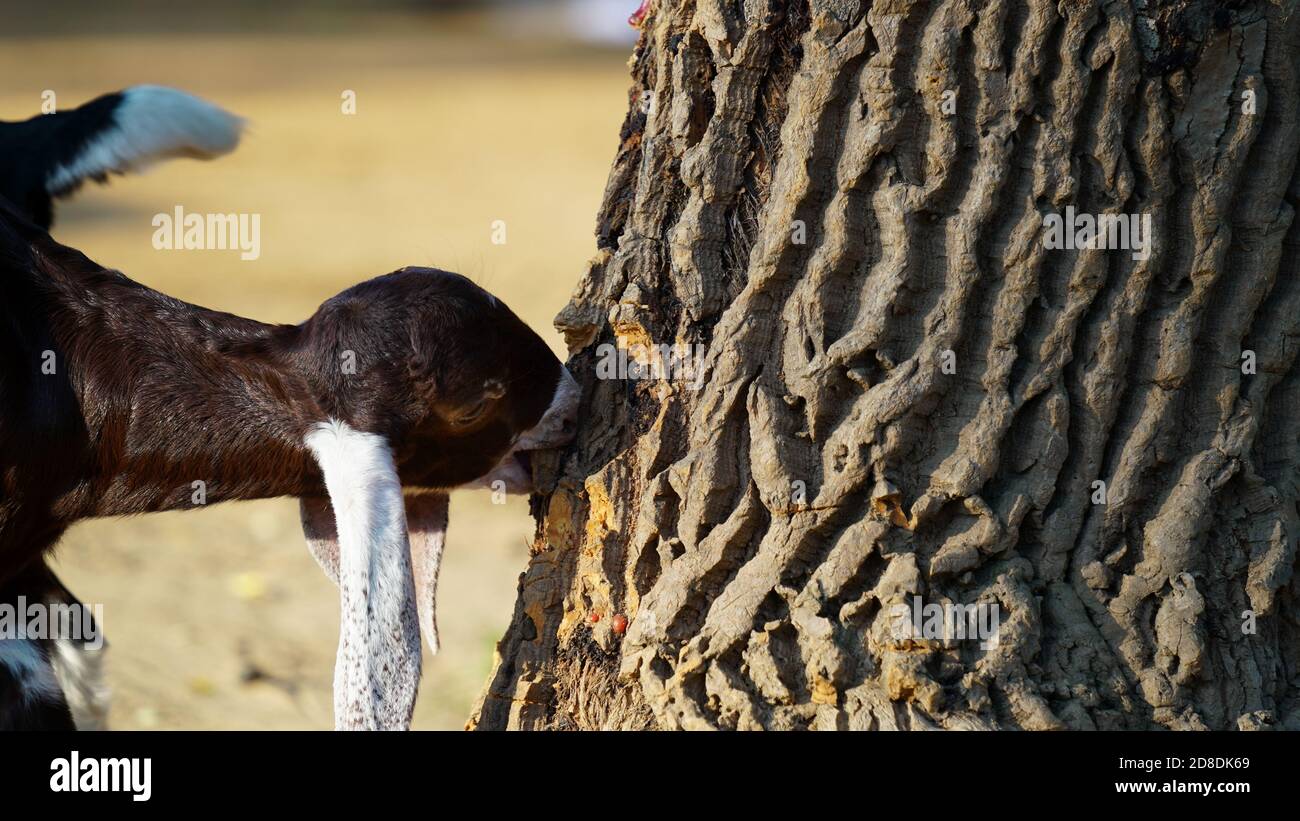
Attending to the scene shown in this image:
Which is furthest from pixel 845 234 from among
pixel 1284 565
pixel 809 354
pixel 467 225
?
pixel 467 225

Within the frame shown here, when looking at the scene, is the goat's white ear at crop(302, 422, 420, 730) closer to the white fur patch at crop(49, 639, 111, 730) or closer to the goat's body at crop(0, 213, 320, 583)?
the goat's body at crop(0, 213, 320, 583)

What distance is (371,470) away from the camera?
318 cm

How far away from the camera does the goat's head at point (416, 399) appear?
10.3 feet

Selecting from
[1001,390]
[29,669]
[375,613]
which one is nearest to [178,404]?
[375,613]

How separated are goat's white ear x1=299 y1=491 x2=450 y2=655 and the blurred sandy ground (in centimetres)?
72

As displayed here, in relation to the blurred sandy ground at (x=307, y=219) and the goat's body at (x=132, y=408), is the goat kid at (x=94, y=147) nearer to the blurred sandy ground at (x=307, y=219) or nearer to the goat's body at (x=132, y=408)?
the blurred sandy ground at (x=307, y=219)

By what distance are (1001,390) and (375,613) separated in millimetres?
1468

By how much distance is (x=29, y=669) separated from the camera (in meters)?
3.93

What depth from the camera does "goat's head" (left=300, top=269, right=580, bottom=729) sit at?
314 cm

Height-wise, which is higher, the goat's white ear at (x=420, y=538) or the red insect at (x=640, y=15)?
the red insect at (x=640, y=15)

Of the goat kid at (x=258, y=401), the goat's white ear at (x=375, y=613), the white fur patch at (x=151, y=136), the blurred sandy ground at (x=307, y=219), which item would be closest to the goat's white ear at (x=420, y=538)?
the goat kid at (x=258, y=401)

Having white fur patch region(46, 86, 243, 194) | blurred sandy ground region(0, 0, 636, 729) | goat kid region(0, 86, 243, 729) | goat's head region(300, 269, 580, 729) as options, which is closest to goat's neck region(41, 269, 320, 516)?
goat's head region(300, 269, 580, 729)

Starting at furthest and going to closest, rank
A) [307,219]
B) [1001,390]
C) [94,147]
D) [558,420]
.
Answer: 1. [307,219]
2. [94,147]
3. [558,420]
4. [1001,390]

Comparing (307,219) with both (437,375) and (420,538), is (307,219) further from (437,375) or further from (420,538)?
(437,375)
